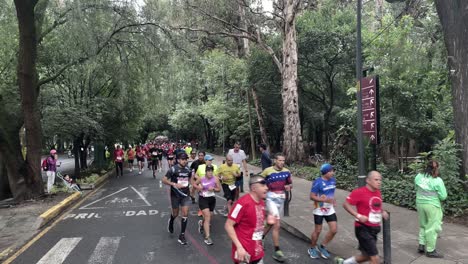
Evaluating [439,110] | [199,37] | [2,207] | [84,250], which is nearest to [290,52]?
[199,37]

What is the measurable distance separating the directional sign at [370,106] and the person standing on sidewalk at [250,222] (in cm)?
507

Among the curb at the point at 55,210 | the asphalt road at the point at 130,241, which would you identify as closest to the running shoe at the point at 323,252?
the asphalt road at the point at 130,241

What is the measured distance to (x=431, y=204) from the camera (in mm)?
6719

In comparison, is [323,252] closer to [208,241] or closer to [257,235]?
[208,241]

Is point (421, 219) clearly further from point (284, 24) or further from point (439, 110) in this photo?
point (284, 24)

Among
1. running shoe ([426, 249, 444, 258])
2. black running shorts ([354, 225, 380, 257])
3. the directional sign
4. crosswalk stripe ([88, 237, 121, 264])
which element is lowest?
crosswalk stripe ([88, 237, 121, 264])

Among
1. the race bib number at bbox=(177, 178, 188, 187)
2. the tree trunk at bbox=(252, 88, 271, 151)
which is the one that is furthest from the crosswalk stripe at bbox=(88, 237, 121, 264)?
the tree trunk at bbox=(252, 88, 271, 151)

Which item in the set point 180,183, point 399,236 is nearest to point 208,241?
point 180,183

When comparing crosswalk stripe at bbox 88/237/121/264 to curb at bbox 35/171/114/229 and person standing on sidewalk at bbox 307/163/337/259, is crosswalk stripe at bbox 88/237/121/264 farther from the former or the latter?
person standing on sidewalk at bbox 307/163/337/259

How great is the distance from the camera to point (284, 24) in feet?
72.1

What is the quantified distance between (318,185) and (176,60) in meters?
12.1

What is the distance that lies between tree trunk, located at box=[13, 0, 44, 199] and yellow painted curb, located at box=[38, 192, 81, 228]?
1220 mm

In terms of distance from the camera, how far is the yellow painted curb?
10418 mm

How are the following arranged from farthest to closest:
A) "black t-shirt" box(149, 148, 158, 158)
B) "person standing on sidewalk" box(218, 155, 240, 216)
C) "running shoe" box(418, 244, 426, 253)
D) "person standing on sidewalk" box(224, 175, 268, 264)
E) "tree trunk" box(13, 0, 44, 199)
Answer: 1. "black t-shirt" box(149, 148, 158, 158)
2. "tree trunk" box(13, 0, 44, 199)
3. "person standing on sidewalk" box(218, 155, 240, 216)
4. "running shoe" box(418, 244, 426, 253)
5. "person standing on sidewalk" box(224, 175, 268, 264)
